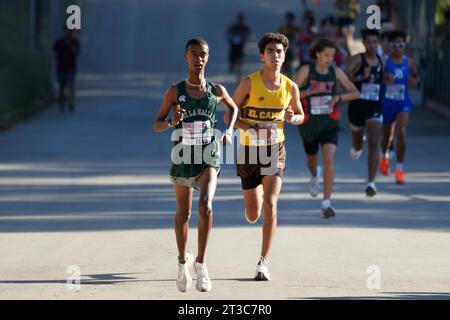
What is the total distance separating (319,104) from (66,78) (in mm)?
14809

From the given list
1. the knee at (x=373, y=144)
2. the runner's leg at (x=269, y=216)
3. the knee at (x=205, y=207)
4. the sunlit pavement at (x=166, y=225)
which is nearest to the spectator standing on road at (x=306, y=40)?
the sunlit pavement at (x=166, y=225)

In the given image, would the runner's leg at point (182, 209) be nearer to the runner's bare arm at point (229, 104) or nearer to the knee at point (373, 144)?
the runner's bare arm at point (229, 104)

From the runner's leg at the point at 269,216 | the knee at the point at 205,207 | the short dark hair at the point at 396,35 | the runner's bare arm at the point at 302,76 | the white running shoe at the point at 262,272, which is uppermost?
the short dark hair at the point at 396,35

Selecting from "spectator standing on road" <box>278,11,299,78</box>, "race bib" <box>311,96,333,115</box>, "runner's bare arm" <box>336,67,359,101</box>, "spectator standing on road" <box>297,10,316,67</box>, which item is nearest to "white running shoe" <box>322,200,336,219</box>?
"race bib" <box>311,96,333,115</box>

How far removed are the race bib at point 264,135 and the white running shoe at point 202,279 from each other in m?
1.32

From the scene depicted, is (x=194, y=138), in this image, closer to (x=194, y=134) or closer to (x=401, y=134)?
(x=194, y=134)

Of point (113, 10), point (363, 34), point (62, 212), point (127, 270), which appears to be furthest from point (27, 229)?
point (113, 10)

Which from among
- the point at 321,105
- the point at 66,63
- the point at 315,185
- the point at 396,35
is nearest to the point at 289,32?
the point at 66,63

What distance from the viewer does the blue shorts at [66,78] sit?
28844 millimetres

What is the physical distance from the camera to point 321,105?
1478cm

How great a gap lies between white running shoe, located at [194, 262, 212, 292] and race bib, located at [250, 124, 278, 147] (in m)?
1.32

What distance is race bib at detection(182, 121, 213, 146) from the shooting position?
34.6 ft
